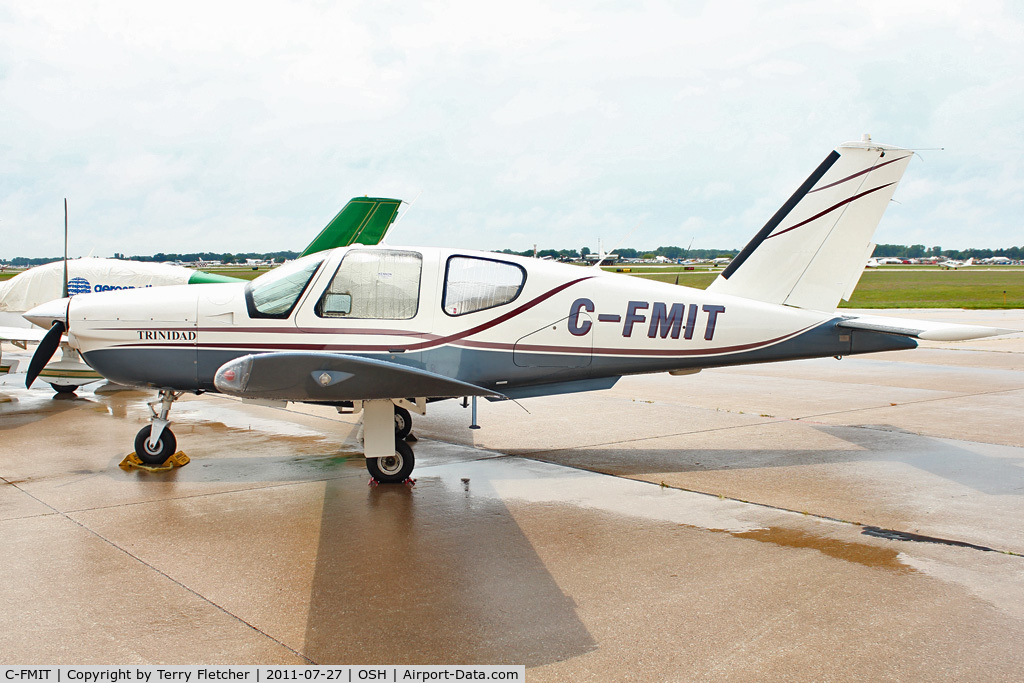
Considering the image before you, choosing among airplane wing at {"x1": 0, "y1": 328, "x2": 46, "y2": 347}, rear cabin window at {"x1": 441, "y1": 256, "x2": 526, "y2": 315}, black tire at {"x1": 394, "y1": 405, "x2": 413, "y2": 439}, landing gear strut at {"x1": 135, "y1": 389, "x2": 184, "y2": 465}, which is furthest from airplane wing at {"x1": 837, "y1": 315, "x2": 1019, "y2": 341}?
airplane wing at {"x1": 0, "y1": 328, "x2": 46, "y2": 347}

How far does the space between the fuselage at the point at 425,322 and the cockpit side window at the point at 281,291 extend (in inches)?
0.4

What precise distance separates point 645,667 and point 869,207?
6535mm

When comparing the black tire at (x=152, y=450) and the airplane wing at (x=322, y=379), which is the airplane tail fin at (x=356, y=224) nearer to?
the black tire at (x=152, y=450)

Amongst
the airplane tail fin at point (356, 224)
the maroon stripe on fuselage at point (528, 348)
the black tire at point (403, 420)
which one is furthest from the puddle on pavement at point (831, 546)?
the airplane tail fin at point (356, 224)

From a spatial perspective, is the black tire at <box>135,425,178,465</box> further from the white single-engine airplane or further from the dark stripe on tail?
the dark stripe on tail

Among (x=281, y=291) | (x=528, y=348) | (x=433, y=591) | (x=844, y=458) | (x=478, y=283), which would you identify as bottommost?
(x=433, y=591)

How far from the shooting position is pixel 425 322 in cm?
739

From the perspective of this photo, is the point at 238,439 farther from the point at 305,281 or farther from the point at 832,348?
the point at 832,348

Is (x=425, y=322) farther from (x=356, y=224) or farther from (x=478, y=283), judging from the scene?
(x=356, y=224)

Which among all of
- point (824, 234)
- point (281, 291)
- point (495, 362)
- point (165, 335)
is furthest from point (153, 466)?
point (824, 234)

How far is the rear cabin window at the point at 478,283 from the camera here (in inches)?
294

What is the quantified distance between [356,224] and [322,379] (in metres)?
12.5

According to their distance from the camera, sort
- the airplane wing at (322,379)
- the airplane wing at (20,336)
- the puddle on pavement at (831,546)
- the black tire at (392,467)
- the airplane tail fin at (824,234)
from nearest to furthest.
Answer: the puddle on pavement at (831,546) < the airplane wing at (322,379) < the black tire at (392,467) < the airplane tail fin at (824,234) < the airplane wing at (20,336)

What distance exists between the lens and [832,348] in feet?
27.3
